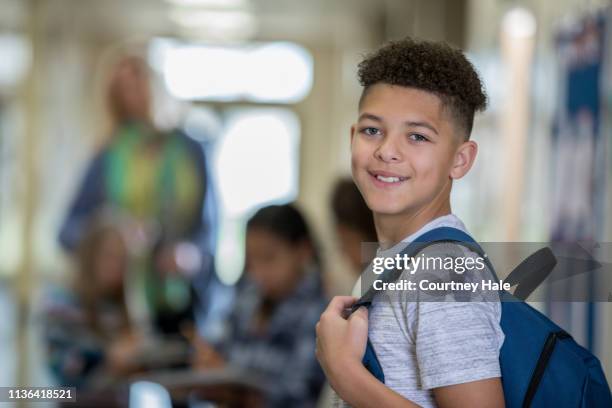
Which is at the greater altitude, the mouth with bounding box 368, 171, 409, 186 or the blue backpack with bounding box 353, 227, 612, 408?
the mouth with bounding box 368, 171, 409, 186

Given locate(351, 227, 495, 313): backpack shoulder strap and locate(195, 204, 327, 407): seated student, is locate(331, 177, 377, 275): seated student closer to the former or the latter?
locate(195, 204, 327, 407): seated student

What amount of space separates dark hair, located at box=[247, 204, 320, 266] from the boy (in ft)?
6.16

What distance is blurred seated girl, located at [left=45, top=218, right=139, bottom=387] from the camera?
2973 mm

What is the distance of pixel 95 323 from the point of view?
3.50 meters

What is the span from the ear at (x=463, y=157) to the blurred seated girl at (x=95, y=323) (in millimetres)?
2121

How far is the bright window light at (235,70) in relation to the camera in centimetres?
848

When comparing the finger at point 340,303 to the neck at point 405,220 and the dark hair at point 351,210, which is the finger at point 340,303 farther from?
the dark hair at point 351,210

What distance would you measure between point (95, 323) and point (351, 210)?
5.17ft

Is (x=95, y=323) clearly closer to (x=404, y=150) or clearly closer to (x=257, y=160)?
(x=404, y=150)

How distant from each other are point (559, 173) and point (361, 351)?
174 cm

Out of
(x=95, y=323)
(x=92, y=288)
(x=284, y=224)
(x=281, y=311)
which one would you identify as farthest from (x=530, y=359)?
(x=92, y=288)

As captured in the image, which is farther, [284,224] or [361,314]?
[284,224]

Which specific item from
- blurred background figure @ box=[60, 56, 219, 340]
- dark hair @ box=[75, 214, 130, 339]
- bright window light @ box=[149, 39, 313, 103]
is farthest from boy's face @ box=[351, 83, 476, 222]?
bright window light @ box=[149, 39, 313, 103]

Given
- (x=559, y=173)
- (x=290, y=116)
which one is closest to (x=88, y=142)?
(x=290, y=116)
